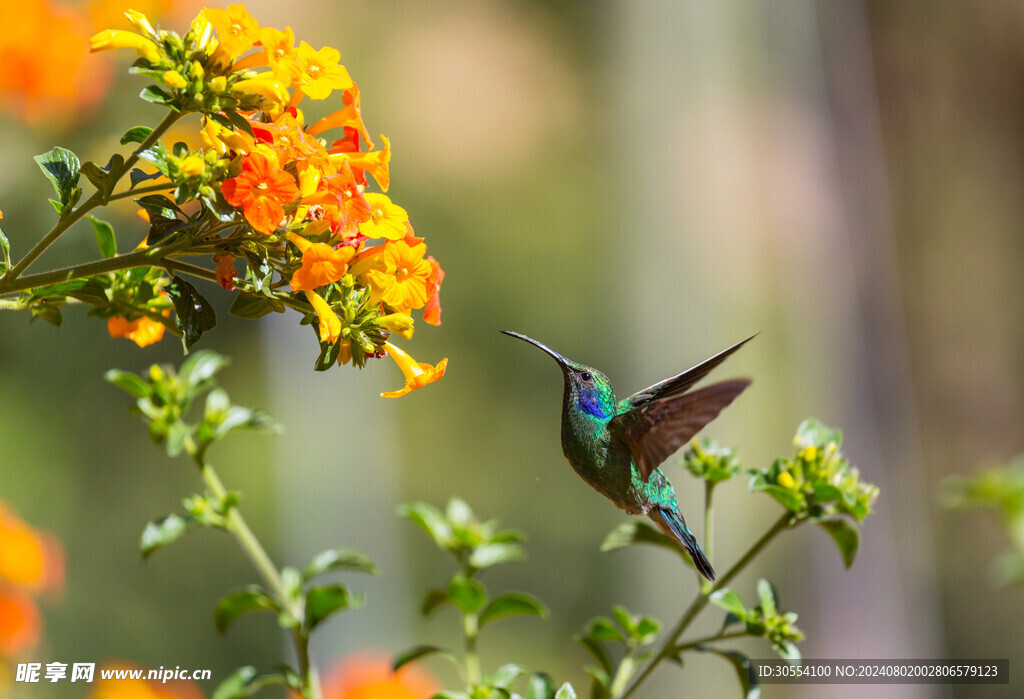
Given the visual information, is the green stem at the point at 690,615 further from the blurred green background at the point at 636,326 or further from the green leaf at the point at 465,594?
the blurred green background at the point at 636,326

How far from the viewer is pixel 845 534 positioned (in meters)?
0.59

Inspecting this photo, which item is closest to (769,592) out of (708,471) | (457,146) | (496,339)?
(708,471)

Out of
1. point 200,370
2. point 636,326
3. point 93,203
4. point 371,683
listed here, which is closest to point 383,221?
point 93,203

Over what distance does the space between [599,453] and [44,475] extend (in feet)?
4.11

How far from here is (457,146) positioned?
93.4 inches

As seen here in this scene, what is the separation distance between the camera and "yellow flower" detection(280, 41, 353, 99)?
1.45 ft

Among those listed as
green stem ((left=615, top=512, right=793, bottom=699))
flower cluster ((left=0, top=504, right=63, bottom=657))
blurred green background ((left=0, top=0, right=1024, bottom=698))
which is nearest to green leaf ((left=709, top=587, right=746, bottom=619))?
green stem ((left=615, top=512, right=793, bottom=699))

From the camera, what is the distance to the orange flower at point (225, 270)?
0.44 meters

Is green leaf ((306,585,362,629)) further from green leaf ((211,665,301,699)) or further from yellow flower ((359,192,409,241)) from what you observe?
yellow flower ((359,192,409,241))

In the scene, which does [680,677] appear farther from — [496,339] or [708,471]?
[708,471]

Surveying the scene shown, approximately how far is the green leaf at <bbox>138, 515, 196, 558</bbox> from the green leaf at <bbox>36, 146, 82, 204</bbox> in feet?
0.88

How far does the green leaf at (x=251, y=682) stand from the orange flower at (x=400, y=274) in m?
0.28

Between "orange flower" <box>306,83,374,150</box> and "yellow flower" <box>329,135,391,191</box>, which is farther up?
"orange flower" <box>306,83,374,150</box>

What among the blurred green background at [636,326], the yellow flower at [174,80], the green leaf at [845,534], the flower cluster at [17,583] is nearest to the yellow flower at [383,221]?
the yellow flower at [174,80]
